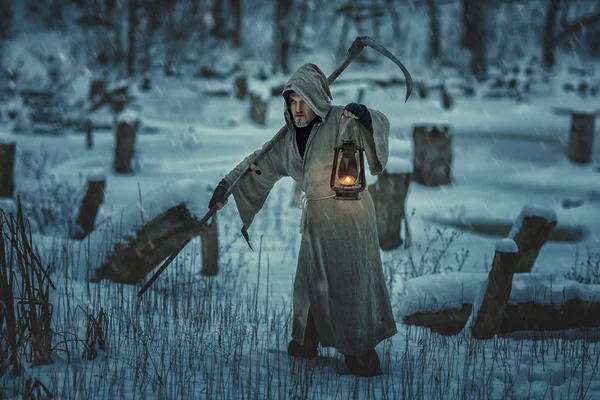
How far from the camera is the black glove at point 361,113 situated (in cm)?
393

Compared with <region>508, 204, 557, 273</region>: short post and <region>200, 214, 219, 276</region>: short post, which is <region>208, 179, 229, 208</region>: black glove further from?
<region>508, 204, 557, 273</region>: short post

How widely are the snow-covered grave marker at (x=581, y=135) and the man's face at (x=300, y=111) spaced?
28.2 feet

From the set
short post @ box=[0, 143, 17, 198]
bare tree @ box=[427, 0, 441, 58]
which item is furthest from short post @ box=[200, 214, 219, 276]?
bare tree @ box=[427, 0, 441, 58]

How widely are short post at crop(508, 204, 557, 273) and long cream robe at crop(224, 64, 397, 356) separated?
2.22 m

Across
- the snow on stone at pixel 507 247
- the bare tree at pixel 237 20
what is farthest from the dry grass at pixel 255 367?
the bare tree at pixel 237 20

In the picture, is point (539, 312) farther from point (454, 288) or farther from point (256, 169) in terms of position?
point (256, 169)

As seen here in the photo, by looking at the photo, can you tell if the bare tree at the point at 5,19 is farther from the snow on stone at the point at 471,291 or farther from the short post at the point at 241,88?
the snow on stone at the point at 471,291

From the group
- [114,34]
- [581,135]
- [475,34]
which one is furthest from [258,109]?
[114,34]

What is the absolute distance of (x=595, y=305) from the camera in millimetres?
5176

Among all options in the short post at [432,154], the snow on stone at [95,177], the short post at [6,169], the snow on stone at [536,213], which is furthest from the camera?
the short post at [432,154]

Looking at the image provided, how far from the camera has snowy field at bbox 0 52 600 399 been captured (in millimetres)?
4070

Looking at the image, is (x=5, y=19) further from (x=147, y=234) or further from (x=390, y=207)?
(x=147, y=234)

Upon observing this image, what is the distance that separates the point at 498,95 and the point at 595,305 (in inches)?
655

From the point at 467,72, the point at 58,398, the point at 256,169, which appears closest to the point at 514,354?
the point at 256,169
